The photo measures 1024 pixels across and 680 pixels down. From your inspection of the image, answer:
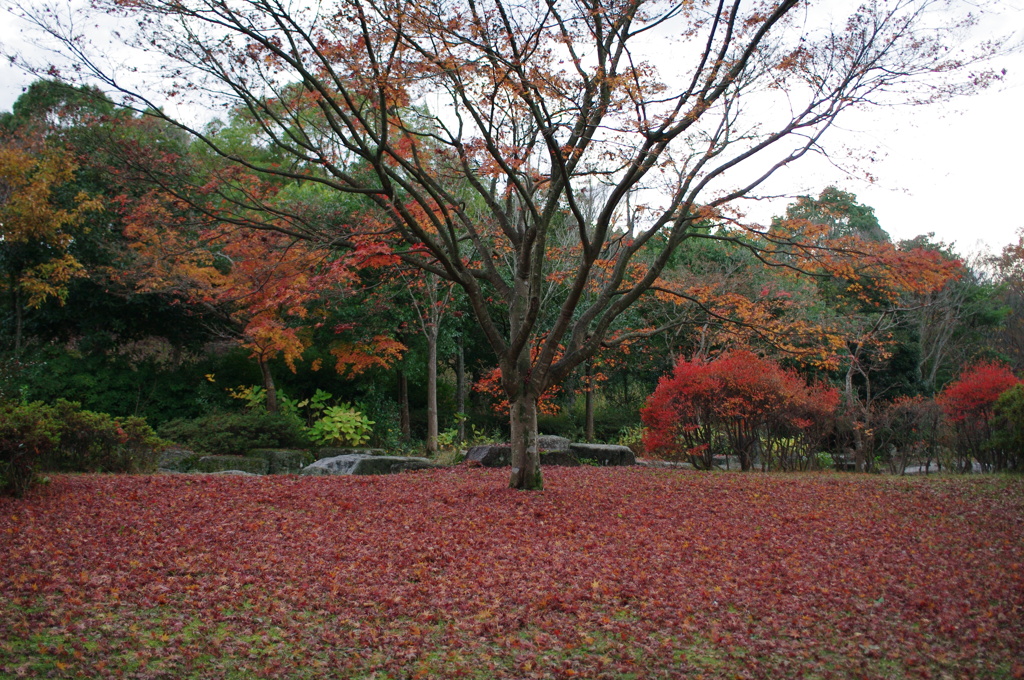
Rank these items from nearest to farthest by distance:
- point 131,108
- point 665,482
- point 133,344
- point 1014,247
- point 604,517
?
1. point 131,108
2. point 604,517
3. point 665,482
4. point 133,344
5. point 1014,247

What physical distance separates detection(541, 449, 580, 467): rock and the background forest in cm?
157

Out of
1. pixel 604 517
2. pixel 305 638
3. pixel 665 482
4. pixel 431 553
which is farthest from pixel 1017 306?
pixel 305 638

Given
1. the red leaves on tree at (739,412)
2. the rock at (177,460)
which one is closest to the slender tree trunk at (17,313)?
the rock at (177,460)

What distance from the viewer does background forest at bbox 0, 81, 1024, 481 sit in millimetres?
11617

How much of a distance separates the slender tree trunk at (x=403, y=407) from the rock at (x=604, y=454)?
6003mm

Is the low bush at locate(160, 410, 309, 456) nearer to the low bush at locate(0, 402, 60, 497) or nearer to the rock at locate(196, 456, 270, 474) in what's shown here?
the rock at locate(196, 456, 270, 474)

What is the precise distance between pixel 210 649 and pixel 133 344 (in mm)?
16149

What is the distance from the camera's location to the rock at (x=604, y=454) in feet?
43.9

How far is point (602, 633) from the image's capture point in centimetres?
443

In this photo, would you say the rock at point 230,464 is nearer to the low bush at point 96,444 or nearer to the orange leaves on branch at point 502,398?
the low bush at point 96,444

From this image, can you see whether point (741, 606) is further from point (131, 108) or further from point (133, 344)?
point (133, 344)

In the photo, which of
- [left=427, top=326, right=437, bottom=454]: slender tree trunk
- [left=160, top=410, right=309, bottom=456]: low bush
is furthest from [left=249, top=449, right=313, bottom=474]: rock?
[left=427, top=326, right=437, bottom=454]: slender tree trunk

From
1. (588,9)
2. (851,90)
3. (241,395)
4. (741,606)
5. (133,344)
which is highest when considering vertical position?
(588,9)

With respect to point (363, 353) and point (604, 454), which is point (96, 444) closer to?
point (363, 353)
